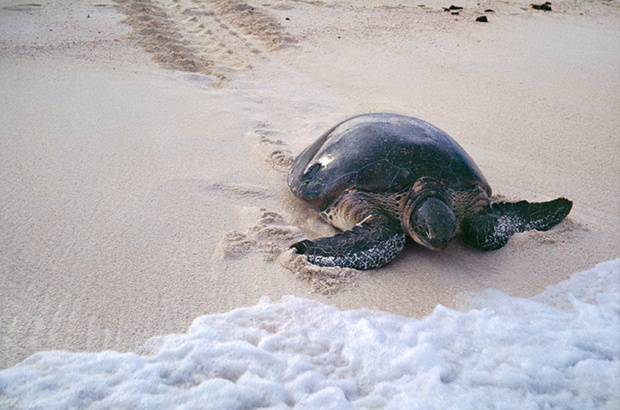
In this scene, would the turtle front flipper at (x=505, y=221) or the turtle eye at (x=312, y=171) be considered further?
the turtle eye at (x=312, y=171)

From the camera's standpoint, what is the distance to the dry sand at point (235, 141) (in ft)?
6.93

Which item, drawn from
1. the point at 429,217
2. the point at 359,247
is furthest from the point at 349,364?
the point at 429,217

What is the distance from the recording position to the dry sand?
211 cm

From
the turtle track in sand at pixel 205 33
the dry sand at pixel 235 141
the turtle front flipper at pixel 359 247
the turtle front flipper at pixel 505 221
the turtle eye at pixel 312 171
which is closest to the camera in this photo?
the dry sand at pixel 235 141

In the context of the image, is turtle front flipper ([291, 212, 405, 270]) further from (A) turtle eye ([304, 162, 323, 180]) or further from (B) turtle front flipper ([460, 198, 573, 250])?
(A) turtle eye ([304, 162, 323, 180])

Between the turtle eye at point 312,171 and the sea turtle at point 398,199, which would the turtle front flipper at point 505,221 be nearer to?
the sea turtle at point 398,199

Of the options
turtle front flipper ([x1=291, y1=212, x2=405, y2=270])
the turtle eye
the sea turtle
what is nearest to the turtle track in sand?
the turtle eye

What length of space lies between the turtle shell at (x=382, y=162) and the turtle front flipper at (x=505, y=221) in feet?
0.51

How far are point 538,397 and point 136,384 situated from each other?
136cm

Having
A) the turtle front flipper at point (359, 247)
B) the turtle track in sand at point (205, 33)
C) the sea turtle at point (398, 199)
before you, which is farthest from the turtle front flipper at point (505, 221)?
the turtle track in sand at point (205, 33)

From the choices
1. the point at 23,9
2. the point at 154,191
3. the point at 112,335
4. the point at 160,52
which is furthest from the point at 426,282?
the point at 23,9

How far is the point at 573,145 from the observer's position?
12.1 feet

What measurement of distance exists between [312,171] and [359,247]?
68cm

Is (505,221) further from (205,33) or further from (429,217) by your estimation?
(205,33)
